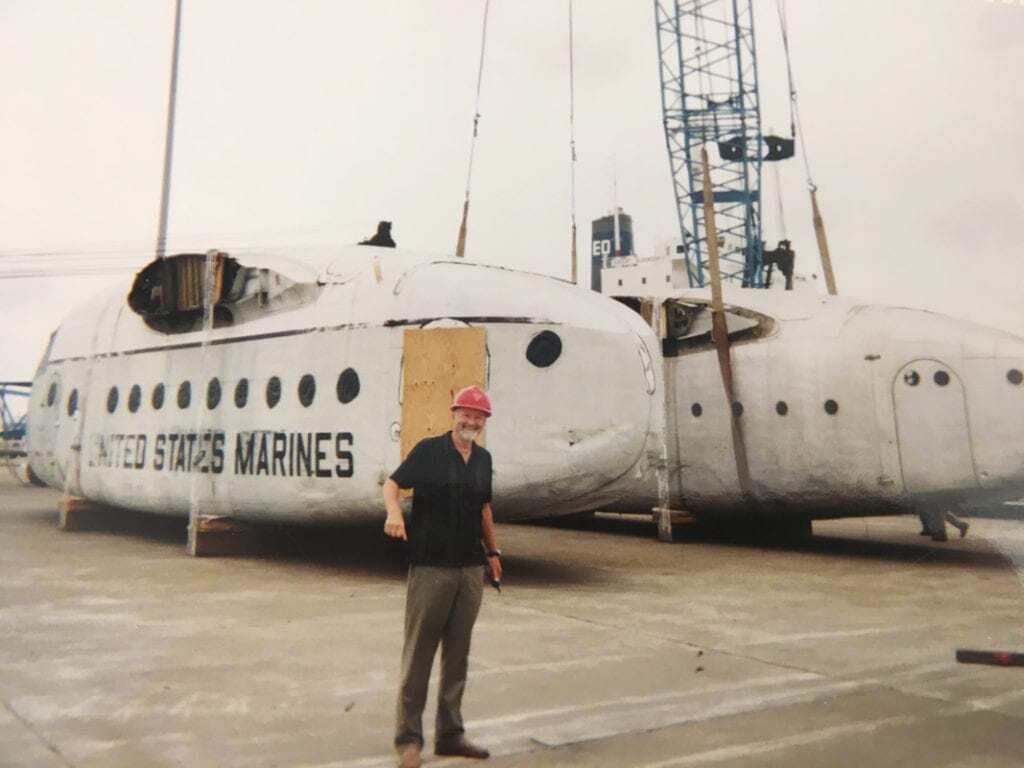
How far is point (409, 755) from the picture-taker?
4.23m

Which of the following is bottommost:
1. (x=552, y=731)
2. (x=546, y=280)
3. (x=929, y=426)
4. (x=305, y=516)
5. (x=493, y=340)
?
(x=552, y=731)

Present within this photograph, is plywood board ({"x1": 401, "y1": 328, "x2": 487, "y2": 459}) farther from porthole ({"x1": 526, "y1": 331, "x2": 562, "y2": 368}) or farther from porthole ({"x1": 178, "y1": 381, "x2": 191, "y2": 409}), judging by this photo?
porthole ({"x1": 178, "y1": 381, "x2": 191, "y2": 409})

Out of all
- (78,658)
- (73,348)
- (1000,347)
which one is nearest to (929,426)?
(1000,347)

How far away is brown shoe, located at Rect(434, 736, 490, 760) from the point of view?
14.5ft

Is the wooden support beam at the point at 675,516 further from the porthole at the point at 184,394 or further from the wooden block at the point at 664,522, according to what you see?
the porthole at the point at 184,394

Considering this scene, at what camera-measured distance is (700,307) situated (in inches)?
599

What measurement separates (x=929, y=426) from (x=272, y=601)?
29.9 feet

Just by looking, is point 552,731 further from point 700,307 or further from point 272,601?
point 700,307

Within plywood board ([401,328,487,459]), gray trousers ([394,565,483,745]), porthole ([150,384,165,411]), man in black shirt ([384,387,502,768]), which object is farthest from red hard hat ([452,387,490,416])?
porthole ([150,384,165,411])

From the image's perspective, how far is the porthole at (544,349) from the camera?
10430 mm

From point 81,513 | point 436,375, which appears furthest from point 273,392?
point 81,513

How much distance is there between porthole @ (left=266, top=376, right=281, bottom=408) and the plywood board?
2.16 metres

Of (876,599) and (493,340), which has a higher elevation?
(493,340)

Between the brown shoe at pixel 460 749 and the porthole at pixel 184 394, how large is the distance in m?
9.90
